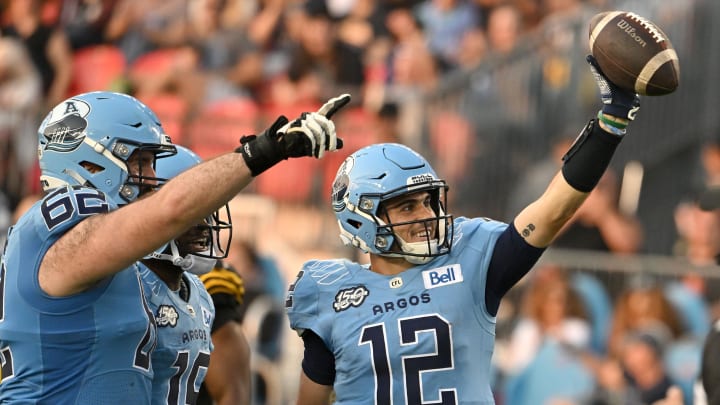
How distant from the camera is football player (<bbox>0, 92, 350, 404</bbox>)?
3752mm

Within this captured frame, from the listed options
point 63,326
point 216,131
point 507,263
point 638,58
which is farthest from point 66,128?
point 216,131

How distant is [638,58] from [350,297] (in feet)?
4.51

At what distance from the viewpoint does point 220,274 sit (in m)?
5.70

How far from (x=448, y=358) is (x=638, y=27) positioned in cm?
131

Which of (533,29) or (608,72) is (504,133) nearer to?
(533,29)

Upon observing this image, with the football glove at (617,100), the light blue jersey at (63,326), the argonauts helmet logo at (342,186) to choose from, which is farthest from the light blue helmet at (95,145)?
the football glove at (617,100)

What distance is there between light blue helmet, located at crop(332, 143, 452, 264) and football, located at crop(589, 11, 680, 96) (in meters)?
0.86

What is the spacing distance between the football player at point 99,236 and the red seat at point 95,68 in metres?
7.53

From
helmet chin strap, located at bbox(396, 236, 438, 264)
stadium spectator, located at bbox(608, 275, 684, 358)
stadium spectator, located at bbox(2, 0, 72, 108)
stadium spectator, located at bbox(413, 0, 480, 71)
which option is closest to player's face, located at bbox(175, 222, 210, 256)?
helmet chin strap, located at bbox(396, 236, 438, 264)

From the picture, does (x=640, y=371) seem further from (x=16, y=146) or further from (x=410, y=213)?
(x=16, y=146)

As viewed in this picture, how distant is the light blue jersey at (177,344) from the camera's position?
4.69m

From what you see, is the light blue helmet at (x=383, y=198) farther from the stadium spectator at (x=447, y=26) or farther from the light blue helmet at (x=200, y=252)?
the stadium spectator at (x=447, y=26)

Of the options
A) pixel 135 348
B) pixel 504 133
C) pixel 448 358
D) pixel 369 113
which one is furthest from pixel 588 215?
pixel 135 348

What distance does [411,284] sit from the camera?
487 centimetres
